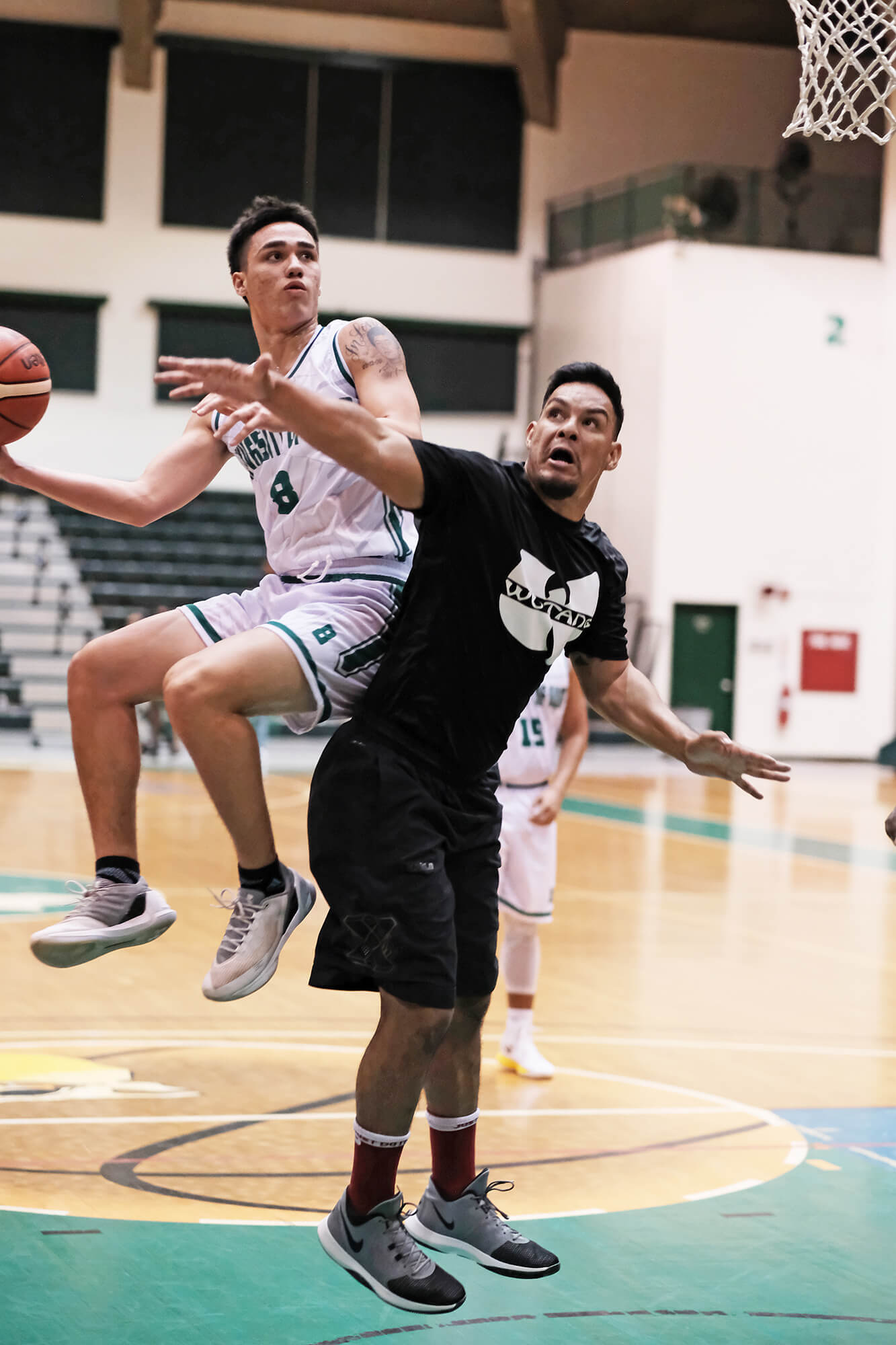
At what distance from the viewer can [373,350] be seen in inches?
164

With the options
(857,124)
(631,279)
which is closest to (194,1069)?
(857,124)

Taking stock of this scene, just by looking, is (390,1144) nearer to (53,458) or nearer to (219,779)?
(219,779)

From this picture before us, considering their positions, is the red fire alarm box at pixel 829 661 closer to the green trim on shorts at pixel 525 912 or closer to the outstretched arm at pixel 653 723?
the green trim on shorts at pixel 525 912

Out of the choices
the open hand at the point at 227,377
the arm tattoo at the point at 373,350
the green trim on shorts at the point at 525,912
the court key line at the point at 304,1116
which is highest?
the arm tattoo at the point at 373,350

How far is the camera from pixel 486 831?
4133mm

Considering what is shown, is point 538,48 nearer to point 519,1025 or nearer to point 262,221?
point 519,1025

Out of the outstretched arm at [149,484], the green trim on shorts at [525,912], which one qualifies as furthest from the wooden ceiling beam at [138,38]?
the outstretched arm at [149,484]

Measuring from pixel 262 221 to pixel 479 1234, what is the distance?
2.54 m

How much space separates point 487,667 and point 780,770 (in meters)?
0.81

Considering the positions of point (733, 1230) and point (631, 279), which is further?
point (631, 279)

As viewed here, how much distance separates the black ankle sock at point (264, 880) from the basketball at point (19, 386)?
1.25m

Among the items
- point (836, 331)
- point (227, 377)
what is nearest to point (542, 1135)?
point (227, 377)

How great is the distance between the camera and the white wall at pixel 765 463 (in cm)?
2252

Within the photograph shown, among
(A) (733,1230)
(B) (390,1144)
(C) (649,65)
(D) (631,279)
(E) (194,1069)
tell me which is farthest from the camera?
(C) (649,65)
